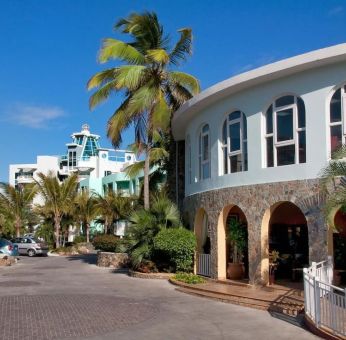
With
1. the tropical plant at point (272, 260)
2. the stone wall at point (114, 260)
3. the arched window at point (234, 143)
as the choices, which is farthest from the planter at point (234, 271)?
the stone wall at point (114, 260)

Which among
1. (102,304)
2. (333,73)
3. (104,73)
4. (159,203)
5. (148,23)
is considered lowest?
(102,304)

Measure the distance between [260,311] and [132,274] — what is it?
9.32m

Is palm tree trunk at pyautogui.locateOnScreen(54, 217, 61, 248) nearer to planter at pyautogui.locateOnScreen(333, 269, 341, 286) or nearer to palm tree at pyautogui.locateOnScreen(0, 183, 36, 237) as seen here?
palm tree at pyautogui.locateOnScreen(0, 183, 36, 237)

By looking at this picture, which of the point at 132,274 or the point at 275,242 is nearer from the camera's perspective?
the point at 275,242

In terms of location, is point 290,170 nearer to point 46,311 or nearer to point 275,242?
point 275,242

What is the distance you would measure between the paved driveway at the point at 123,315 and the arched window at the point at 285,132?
15.6ft

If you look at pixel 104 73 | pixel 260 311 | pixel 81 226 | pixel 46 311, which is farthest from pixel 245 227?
pixel 81 226

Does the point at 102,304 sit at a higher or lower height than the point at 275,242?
lower

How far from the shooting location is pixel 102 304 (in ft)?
46.3

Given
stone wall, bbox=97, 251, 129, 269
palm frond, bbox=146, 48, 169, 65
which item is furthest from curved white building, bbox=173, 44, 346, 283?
stone wall, bbox=97, 251, 129, 269

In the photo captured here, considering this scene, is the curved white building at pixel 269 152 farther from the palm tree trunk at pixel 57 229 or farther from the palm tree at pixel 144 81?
the palm tree trunk at pixel 57 229

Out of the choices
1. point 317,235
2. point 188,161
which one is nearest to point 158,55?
point 188,161

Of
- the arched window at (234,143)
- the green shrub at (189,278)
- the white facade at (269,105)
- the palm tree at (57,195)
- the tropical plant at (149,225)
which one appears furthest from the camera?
the palm tree at (57,195)

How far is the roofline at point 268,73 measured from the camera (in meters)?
13.8
